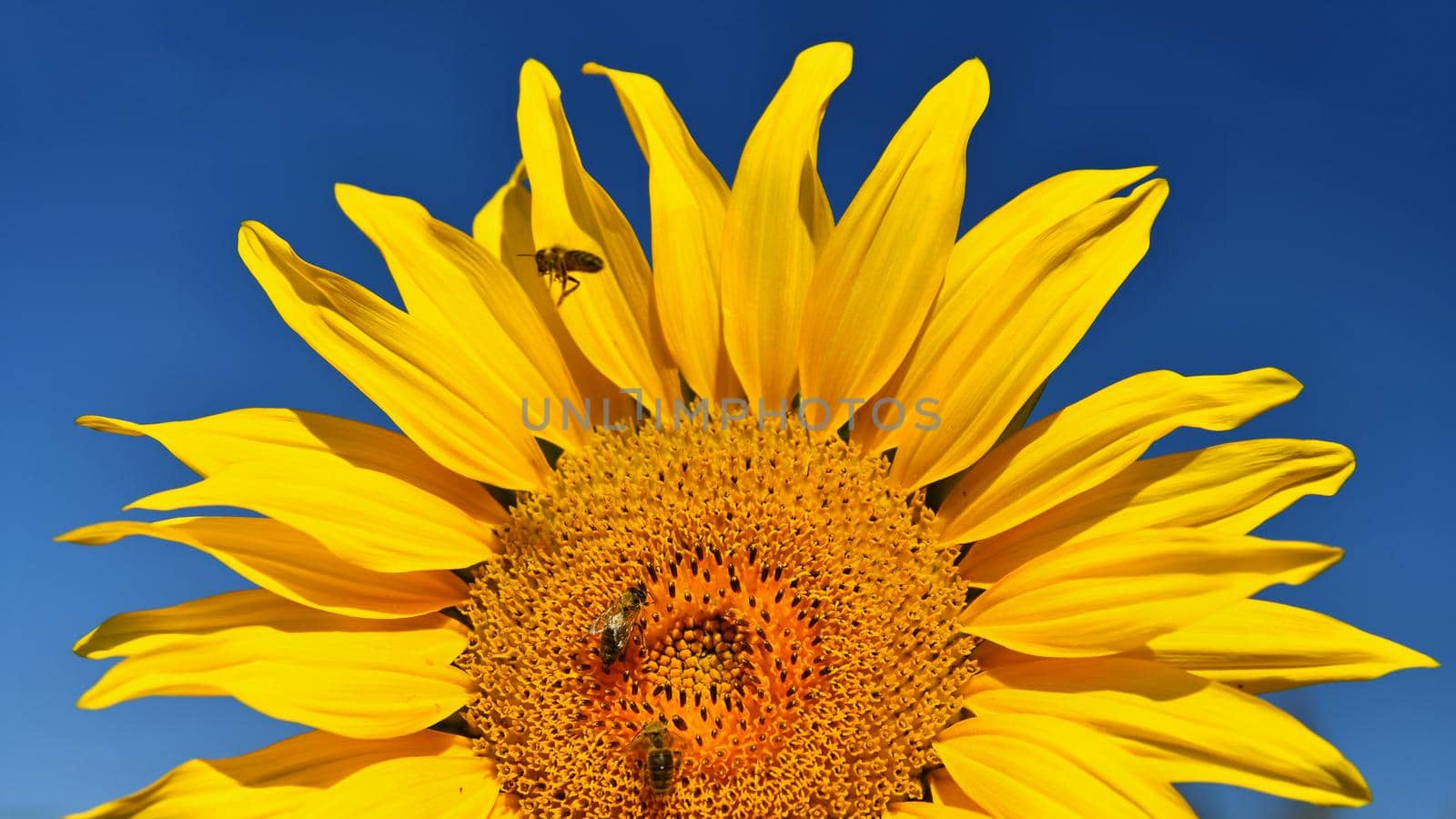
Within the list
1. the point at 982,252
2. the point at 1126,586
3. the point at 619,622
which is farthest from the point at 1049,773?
the point at 982,252

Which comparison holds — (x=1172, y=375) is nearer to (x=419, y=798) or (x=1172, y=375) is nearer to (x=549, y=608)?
(x=549, y=608)

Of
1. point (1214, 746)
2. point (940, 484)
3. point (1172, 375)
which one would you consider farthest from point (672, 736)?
point (1172, 375)

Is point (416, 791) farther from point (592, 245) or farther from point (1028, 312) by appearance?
point (1028, 312)

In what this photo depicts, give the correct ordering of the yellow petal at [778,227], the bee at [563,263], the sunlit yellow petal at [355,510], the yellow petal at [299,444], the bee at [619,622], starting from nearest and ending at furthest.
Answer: the sunlit yellow petal at [355,510] < the bee at [619,622] < the yellow petal at [299,444] < the yellow petal at [778,227] < the bee at [563,263]

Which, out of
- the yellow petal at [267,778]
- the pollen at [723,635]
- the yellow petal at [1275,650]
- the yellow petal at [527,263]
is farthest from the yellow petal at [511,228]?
the yellow petal at [1275,650]

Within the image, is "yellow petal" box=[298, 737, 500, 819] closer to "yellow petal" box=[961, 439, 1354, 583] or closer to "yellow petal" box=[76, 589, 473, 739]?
"yellow petal" box=[76, 589, 473, 739]

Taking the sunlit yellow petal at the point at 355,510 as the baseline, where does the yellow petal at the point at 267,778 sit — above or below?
below

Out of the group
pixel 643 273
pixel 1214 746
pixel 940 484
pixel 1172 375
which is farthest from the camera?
pixel 643 273

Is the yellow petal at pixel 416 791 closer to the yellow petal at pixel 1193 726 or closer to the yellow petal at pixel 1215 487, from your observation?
the yellow petal at pixel 1193 726
